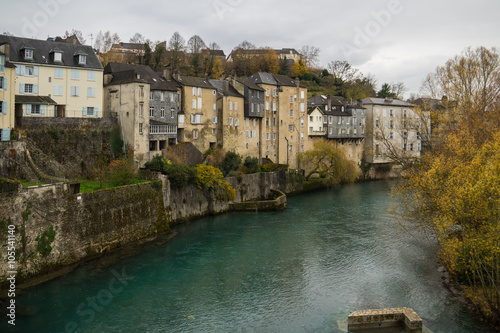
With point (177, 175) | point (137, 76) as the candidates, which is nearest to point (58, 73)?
point (137, 76)

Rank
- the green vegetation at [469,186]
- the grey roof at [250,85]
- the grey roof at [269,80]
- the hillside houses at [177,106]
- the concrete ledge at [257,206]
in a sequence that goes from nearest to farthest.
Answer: the green vegetation at [469,186], the hillside houses at [177,106], the concrete ledge at [257,206], the grey roof at [250,85], the grey roof at [269,80]

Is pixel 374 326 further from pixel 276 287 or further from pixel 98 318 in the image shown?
pixel 98 318

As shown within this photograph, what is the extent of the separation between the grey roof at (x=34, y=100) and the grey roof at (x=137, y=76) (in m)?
6.62

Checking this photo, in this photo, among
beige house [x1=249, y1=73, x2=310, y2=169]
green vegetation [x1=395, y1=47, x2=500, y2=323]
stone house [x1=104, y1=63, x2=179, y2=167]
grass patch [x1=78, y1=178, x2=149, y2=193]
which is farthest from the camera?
beige house [x1=249, y1=73, x2=310, y2=169]

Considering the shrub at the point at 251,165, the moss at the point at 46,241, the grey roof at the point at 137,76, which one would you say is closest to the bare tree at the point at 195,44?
the grey roof at the point at 137,76

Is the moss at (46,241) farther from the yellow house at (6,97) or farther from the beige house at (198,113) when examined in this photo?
the beige house at (198,113)

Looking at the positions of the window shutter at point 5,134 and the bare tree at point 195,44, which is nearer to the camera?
the window shutter at point 5,134

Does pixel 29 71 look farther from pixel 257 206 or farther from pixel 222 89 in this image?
pixel 257 206

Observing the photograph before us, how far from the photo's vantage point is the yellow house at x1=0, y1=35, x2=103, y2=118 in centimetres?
3775

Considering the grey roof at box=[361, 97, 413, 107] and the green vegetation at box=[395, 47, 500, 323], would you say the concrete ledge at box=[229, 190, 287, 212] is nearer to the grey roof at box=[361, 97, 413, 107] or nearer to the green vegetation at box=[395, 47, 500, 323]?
the green vegetation at box=[395, 47, 500, 323]

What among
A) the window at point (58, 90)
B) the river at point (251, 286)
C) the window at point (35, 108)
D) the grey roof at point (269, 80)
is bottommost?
the river at point (251, 286)

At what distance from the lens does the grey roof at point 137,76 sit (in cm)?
4216

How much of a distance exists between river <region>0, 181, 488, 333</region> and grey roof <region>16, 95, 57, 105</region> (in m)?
16.2

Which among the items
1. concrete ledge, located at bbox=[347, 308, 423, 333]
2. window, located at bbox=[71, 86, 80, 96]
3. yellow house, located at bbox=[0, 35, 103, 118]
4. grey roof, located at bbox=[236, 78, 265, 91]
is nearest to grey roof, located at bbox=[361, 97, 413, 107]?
grey roof, located at bbox=[236, 78, 265, 91]
